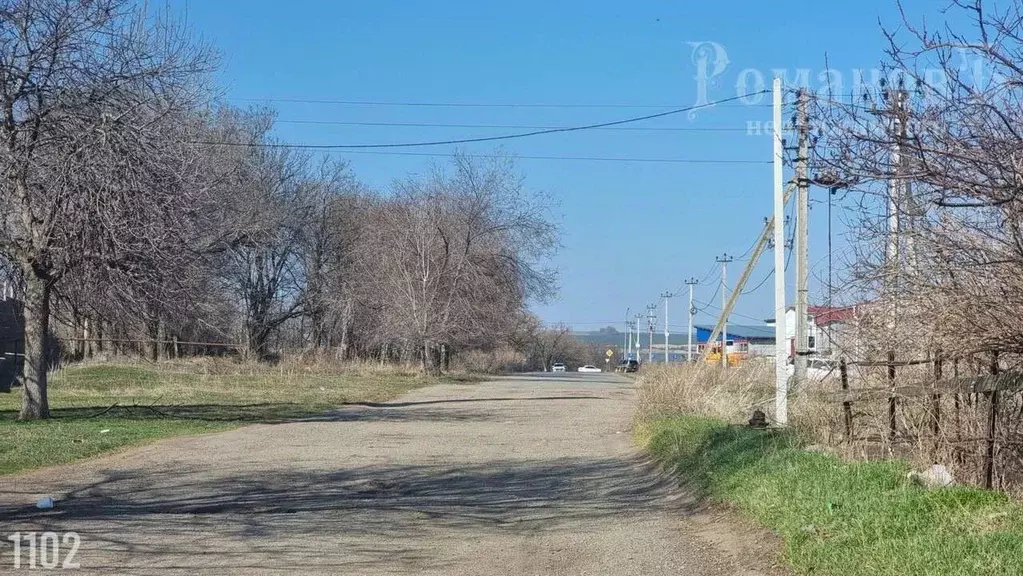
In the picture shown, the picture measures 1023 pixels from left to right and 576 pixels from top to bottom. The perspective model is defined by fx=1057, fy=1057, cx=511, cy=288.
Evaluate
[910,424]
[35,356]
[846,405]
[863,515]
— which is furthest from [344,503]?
[35,356]

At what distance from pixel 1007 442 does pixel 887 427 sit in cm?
211

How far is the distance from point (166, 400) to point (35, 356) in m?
7.44

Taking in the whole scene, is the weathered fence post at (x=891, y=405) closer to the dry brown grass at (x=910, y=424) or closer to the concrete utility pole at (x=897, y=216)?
the dry brown grass at (x=910, y=424)

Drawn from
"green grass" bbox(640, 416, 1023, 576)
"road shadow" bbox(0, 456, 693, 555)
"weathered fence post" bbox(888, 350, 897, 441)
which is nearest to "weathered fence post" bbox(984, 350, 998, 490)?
"green grass" bbox(640, 416, 1023, 576)

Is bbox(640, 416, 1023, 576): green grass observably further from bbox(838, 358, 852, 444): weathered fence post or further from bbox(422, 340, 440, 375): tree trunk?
bbox(422, 340, 440, 375): tree trunk

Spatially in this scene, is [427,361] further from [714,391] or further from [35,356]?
[714,391]

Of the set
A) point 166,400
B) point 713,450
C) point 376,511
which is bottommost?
point 376,511

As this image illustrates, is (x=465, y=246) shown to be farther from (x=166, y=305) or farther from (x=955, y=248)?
(x=955, y=248)

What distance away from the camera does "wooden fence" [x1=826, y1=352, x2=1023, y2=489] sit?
8.60 meters

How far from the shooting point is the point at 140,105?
59.4 ft

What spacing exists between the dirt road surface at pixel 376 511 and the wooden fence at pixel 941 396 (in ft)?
7.01

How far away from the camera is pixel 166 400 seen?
2744cm

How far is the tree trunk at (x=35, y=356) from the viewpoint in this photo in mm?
19781

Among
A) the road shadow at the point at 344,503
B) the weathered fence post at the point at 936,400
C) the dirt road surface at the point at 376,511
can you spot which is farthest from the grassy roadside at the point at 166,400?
the weathered fence post at the point at 936,400
